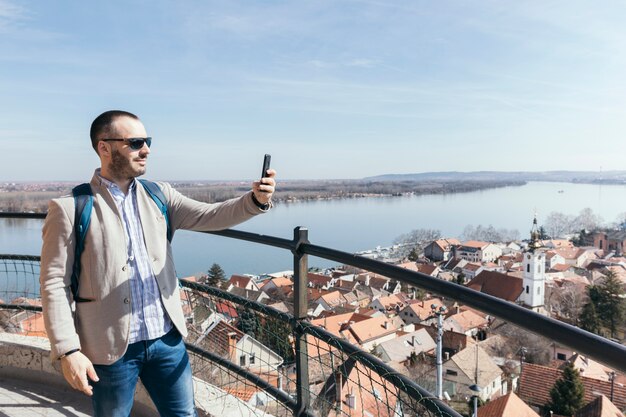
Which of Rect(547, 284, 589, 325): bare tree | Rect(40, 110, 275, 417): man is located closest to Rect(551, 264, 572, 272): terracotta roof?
Rect(547, 284, 589, 325): bare tree

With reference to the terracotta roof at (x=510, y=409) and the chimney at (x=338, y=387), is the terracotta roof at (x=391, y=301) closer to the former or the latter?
the terracotta roof at (x=510, y=409)

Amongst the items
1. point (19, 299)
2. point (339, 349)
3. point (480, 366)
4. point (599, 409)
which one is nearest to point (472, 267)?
point (480, 366)

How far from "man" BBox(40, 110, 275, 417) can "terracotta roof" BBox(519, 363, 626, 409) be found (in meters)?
14.0

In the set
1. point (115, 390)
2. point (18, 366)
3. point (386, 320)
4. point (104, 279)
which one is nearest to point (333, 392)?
point (115, 390)

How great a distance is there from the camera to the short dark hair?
1353 millimetres

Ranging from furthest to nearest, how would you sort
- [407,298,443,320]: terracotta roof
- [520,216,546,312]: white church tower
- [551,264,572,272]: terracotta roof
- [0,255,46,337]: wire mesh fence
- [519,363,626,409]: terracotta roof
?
[551,264,572,272]: terracotta roof, [520,216,546,312]: white church tower, [407,298,443,320]: terracotta roof, [519,363,626,409]: terracotta roof, [0,255,46,337]: wire mesh fence

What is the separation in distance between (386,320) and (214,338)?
24.4 m

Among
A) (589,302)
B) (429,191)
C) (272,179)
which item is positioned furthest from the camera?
(429,191)

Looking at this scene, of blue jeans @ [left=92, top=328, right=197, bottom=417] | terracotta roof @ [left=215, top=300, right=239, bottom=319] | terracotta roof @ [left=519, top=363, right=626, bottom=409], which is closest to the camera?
blue jeans @ [left=92, top=328, right=197, bottom=417]

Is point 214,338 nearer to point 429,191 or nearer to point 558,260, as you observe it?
point 558,260

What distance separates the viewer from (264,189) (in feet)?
4.92

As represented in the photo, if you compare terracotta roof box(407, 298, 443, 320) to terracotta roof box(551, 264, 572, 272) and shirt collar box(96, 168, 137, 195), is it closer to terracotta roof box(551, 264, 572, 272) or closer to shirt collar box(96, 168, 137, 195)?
terracotta roof box(551, 264, 572, 272)

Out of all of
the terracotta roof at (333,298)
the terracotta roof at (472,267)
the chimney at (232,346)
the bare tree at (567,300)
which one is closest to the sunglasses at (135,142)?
the chimney at (232,346)

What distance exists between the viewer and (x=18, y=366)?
2668 millimetres
